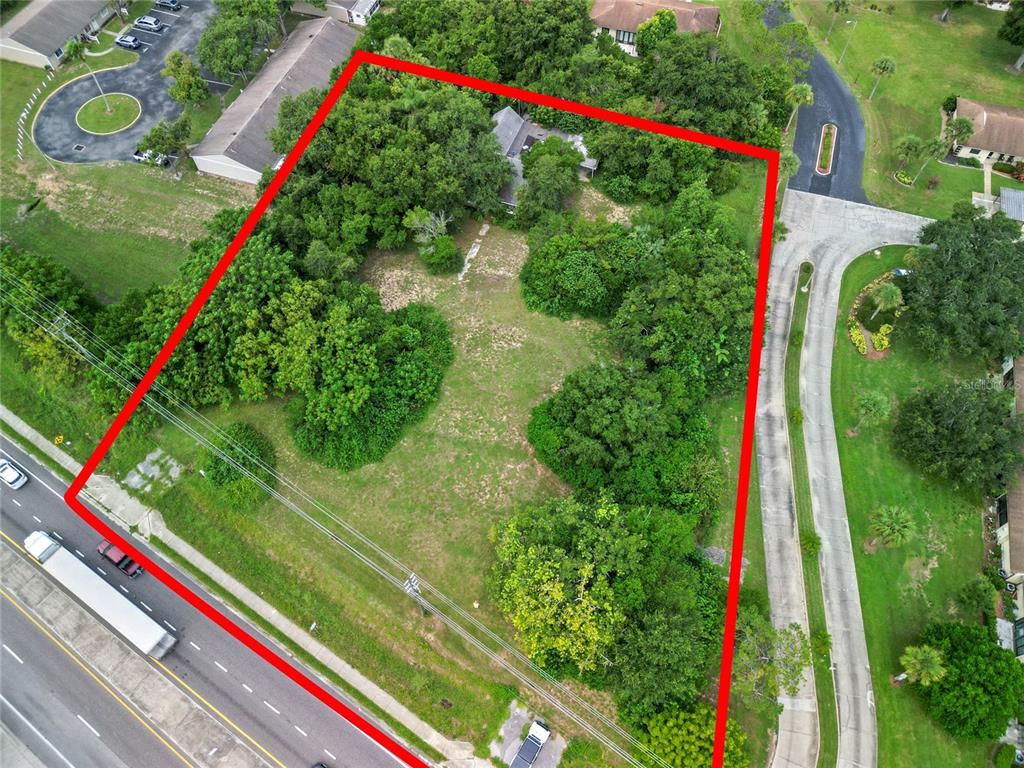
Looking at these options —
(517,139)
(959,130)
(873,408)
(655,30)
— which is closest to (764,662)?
(873,408)

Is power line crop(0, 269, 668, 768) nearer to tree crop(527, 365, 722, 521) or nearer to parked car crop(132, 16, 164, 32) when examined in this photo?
tree crop(527, 365, 722, 521)

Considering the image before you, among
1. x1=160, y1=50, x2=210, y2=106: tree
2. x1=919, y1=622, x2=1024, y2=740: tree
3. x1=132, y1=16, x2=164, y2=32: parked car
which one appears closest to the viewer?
x1=919, y1=622, x2=1024, y2=740: tree

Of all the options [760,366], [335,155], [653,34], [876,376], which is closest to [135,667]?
[335,155]

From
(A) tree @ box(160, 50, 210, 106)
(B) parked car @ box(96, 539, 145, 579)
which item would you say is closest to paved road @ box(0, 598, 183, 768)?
(B) parked car @ box(96, 539, 145, 579)

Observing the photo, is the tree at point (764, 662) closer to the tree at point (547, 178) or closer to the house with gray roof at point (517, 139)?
the tree at point (547, 178)

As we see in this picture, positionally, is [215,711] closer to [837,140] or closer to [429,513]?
[429,513]

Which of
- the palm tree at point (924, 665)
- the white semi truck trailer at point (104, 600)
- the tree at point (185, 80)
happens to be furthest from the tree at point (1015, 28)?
the white semi truck trailer at point (104, 600)
